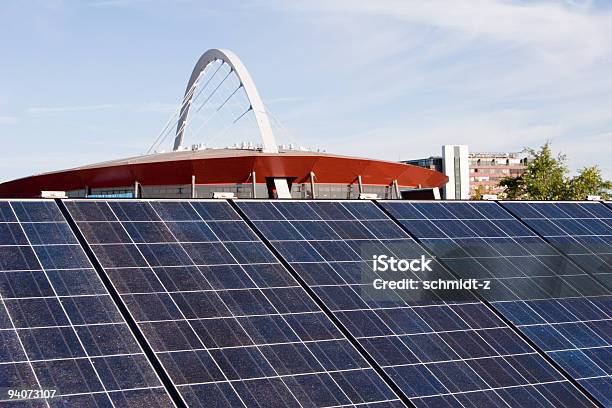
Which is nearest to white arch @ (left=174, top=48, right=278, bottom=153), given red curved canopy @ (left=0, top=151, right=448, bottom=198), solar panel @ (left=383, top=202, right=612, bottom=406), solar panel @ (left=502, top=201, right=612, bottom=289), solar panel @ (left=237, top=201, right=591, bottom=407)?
red curved canopy @ (left=0, top=151, right=448, bottom=198)

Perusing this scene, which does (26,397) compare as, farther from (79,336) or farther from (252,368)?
(252,368)

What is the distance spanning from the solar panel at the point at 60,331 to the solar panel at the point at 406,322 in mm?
5946

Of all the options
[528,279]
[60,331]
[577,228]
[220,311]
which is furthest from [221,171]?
[60,331]

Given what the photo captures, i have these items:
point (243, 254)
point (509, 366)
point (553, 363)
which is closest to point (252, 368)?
point (243, 254)

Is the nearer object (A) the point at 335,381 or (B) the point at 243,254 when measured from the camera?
Answer: (A) the point at 335,381

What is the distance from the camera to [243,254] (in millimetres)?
23438

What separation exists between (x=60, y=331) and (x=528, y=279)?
1524 centimetres

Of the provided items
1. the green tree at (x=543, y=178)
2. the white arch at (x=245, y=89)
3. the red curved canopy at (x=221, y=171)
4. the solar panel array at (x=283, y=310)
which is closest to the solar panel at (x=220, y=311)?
the solar panel array at (x=283, y=310)

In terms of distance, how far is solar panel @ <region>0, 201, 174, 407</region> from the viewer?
16969 millimetres

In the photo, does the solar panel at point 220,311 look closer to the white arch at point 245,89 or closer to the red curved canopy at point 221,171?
the red curved canopy at point 221,171

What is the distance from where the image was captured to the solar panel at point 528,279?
76.6 feet

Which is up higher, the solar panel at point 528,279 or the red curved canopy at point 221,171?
the red curved canopy at point 221,171

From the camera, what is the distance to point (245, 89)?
296 ft

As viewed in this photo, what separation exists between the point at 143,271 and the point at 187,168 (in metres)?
43.1
